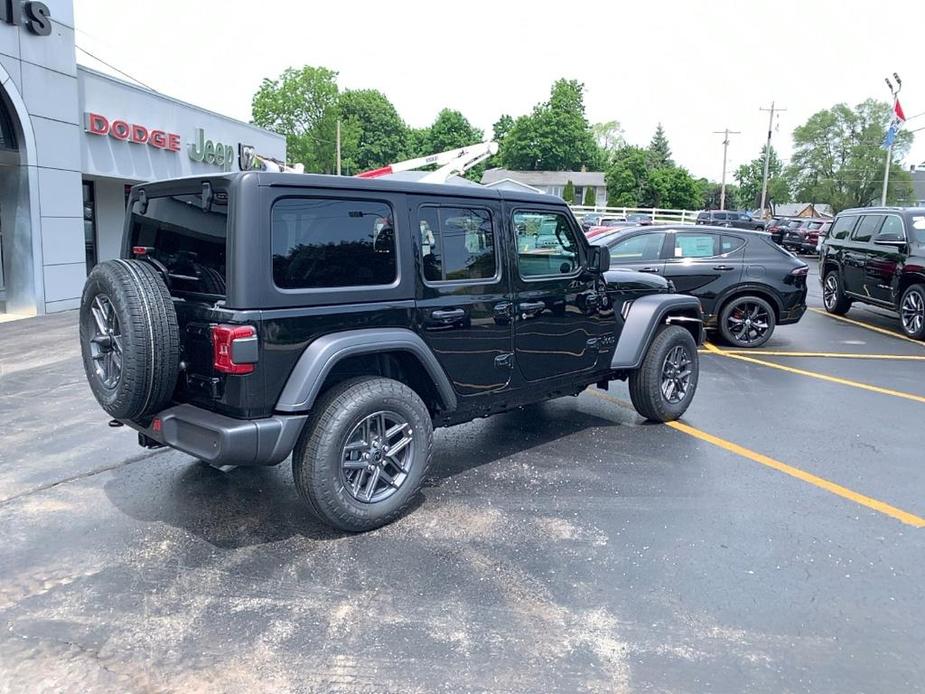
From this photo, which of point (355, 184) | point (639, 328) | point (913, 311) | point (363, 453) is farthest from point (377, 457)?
point (913, 311)

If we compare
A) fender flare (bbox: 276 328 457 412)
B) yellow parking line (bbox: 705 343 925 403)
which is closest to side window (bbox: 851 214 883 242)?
yellow parking line (bbox: 705 343 925 403)

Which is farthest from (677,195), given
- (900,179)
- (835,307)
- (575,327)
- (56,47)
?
(575,327)

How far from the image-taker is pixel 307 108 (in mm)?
62594

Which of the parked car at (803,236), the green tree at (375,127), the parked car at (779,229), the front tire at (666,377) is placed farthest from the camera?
the green tree at (375,127)

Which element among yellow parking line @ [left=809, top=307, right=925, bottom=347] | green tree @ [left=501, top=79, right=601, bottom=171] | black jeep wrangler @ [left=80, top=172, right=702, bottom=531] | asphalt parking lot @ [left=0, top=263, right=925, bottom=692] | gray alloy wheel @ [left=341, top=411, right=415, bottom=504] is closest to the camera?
asphalt parking lot @ [left=0, top=263, right=925, bottom=692]

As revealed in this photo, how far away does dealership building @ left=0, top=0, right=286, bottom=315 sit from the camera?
11453mm

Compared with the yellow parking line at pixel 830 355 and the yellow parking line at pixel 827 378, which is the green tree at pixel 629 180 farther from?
the yellow parking line at pixel 827 378

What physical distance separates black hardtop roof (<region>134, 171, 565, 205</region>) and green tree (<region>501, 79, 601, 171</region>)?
2952 inches

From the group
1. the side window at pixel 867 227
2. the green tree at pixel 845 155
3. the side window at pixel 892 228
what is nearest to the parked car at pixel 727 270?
the side window at pixel 892 228

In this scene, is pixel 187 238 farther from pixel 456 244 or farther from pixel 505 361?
pixel 505 361

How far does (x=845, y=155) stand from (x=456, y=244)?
73263 mm

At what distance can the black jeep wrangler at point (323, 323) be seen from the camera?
11.9 ft

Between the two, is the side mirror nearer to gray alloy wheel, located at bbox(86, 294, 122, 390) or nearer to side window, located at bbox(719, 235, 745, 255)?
gray alloy wheel, located at bbox(86, 294, 122, 390)

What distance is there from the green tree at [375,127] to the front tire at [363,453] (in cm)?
8019
